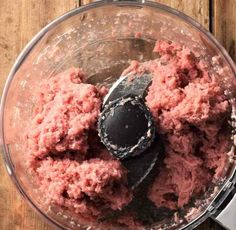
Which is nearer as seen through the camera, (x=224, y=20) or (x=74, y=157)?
(x=74, y=157)

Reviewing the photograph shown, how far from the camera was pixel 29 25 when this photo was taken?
1.40 m

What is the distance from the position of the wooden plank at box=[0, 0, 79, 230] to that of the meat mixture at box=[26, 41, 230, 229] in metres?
0.09

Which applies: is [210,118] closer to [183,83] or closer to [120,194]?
[183,83]

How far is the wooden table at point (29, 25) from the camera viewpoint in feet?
4.57

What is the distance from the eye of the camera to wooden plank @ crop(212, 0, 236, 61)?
1.40m

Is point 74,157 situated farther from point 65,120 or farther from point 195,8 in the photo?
point 195,8

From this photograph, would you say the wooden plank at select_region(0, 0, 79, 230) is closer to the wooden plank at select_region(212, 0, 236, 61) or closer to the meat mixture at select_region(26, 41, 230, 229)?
the meat mixture at select_region(26, 41, 230, 229)

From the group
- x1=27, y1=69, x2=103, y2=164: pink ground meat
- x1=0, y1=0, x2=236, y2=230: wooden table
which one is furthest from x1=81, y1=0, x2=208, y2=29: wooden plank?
x1=27, y1=69, x2=103, y2=164: pink ground meat

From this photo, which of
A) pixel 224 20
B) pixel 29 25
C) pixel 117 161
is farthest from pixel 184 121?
pixel 29 25

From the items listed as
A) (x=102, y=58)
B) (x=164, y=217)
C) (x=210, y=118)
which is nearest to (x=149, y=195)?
(x=164, y=217)

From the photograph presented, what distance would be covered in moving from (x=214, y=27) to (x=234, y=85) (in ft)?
0.51

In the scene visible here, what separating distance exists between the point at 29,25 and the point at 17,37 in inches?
1.5

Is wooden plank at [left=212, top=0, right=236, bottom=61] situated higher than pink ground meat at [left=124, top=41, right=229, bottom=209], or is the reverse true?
wooden plank at [left=212, top=0, right=236, bottom=61]

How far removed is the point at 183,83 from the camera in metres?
1.33
